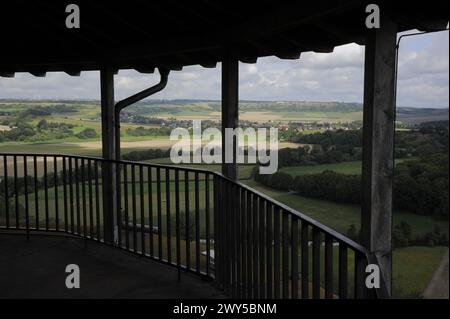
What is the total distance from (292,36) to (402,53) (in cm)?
160

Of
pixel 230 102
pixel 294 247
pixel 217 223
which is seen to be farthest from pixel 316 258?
pixel 230 102

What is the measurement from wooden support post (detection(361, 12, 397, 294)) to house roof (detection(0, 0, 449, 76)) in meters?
0.20

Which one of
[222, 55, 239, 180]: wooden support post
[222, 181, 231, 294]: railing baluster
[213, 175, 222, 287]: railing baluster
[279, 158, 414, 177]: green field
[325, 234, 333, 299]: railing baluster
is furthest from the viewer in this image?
[279, 158, 414, 177]: green field

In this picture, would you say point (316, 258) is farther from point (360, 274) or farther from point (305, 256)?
point (360, 274)

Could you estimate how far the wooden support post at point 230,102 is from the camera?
4.44m

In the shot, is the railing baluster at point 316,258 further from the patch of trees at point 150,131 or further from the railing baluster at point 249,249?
the patch of trees at point 150,131

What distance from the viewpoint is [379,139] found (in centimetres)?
269

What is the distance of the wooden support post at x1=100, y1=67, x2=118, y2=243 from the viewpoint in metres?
5.96

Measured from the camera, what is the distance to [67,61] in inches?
236

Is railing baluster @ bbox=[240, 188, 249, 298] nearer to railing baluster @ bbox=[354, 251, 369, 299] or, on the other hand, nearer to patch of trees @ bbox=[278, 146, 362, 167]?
railing baluster @ bbox=[354, 251, 369, 299]

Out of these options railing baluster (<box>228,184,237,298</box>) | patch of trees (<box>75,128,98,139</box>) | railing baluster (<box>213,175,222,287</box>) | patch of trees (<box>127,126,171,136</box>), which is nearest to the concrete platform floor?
railing baluster (<box>213,175,222,287</box>)

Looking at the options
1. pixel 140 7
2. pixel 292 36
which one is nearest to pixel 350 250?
pixel 292 36

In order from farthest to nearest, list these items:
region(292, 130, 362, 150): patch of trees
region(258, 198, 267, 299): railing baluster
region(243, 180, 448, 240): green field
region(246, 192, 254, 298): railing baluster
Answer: region(292, 130, 362, 150): patch of trees
region(243, 180, 448, 240): green field
region(246, 192, 254, 298): railing baluster
region(258, 198, 267, 299): railing baluster
